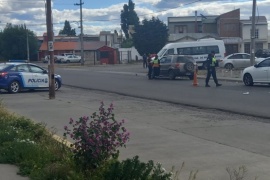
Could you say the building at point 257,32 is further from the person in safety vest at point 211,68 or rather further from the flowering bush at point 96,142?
the flowering bush at point 96,142

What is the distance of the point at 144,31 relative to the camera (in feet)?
275

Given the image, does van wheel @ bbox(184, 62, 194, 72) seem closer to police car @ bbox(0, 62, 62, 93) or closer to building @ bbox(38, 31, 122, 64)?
police car @ bbox(0, 62, 62, 93)

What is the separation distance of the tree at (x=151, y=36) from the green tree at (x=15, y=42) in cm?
1523

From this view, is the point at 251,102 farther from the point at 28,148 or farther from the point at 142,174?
the point at 142,174

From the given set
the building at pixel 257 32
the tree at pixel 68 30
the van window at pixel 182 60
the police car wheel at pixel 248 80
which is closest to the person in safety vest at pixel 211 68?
the police car wheel at pixel 248 80

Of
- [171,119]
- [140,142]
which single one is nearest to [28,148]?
[140,142]

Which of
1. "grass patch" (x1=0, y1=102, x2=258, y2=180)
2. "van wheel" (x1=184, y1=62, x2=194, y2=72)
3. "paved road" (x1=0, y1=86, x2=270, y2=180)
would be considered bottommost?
"paved road" (x1=0, y1=86, x2=270, y2=180)

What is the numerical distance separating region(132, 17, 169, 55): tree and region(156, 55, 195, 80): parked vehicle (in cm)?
4346

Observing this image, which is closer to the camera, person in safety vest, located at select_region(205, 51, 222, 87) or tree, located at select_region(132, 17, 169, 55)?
person in safety vest, located at select_region(205, 51, 222, 87)

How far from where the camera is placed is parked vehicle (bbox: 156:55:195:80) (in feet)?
126

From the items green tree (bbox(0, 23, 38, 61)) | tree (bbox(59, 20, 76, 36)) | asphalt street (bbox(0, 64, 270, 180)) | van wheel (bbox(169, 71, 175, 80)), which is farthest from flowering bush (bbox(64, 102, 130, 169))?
tree (bbox(59, 20, 76, 36))

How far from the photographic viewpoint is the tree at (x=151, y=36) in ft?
272

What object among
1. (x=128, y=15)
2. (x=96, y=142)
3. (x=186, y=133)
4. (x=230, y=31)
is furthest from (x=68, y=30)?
(x=96, y=142)

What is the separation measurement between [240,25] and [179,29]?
13.3 meters
